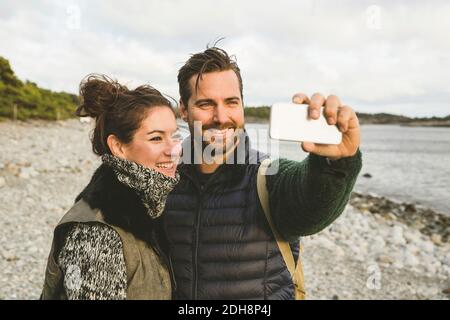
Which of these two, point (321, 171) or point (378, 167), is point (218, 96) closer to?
point (321, 171)

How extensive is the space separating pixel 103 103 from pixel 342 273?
23.0 feet

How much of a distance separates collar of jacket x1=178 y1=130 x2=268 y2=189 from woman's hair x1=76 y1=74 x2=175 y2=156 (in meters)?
0.35

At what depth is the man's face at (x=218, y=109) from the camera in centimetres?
261

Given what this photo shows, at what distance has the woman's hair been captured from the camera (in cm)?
246

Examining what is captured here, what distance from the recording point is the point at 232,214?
2346mm

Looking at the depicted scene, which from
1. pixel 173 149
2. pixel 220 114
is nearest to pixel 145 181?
pixel 173 149

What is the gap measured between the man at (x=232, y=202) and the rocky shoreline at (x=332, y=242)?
464 centimetres

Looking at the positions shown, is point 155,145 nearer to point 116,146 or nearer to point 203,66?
point 116,146

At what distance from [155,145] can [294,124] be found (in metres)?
1.09

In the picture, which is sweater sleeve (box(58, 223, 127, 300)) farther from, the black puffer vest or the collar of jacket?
the collar of jacket

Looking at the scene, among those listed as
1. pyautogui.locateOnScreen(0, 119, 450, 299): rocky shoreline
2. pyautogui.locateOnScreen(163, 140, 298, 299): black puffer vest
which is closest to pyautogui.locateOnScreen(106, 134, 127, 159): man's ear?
pyautogui.locateOnScreen(163, 140, 298, 299): black puffer vest

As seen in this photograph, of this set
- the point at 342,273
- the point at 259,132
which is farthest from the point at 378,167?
the point at 259,132

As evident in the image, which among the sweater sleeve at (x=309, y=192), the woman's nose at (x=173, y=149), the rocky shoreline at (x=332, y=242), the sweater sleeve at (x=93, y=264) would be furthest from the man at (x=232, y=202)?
the rocky shoreline at (x=332, y=242)

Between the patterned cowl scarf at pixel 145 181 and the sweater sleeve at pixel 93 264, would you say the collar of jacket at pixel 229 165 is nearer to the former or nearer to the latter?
the patterned cowl scarf at pixel 145 181
